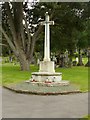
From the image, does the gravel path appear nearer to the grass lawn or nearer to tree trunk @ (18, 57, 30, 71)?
the grass lawn

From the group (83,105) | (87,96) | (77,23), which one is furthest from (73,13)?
(83,105)

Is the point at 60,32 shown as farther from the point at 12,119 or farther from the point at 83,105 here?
the point at 12,119

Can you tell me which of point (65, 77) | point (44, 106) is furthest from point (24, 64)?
point (44, 106)

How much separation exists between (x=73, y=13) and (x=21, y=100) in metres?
22.4

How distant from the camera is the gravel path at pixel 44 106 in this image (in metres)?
9.60

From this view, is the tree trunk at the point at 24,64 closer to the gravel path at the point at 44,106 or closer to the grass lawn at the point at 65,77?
the grass lawn at the point at 65,77

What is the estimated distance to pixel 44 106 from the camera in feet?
36.3

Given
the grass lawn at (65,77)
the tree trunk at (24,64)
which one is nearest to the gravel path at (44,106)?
the grass lawn at (65,77)

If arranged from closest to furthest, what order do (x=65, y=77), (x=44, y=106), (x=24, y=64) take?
(x=44, y=106) → (x=65, y=77) → (x=24, y=64)

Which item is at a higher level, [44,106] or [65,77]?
[65,77]

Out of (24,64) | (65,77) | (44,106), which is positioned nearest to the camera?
(44,106)

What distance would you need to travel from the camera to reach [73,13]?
111 ft

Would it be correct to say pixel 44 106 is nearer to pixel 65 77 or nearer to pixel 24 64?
pixel 65 77

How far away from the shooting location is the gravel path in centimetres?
960
